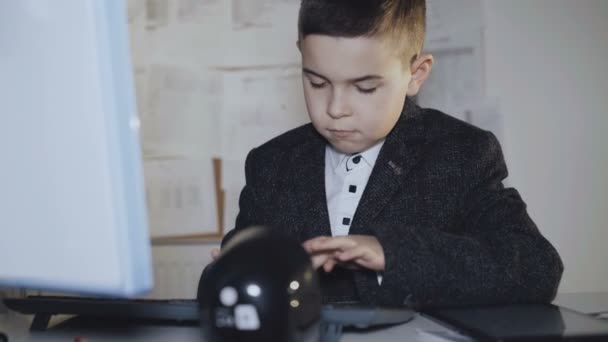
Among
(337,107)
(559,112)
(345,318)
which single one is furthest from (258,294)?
(559,112)

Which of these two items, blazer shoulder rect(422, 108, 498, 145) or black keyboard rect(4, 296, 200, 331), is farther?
blazer shoulder rect(422, 108, 498, 145)

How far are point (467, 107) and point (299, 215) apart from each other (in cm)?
68

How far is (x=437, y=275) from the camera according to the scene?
746 millimetres

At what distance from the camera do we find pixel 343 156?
3.66 ft

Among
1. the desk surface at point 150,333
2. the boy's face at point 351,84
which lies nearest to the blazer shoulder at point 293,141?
the boy's face at point 351,84

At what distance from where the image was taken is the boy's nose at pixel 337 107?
921 millimetres

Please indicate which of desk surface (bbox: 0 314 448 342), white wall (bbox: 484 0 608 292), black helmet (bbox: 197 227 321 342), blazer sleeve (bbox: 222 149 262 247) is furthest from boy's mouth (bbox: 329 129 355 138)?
white wall (bbox: 484 0 608 292)

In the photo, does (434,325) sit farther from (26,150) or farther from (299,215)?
(26,150)

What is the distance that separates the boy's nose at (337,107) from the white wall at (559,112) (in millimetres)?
730

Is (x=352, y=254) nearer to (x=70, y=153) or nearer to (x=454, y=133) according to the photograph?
(x=70, y=153)

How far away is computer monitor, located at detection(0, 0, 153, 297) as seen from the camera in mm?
391

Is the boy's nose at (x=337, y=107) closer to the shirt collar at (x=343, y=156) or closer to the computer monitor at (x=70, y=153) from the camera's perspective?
the shirt collar at (x=343, y=156)

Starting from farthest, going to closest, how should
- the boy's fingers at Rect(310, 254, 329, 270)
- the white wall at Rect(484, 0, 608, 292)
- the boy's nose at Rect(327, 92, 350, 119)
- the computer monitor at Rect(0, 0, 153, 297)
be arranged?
the white wall at Rect(484, 0, 608, 292) → the boy's nose at Rect(327, 92, 350, 119) → the boy's fingers at Rect(310, 254, 329, 270) → the computer monitor at Rect(0, 0, 153, 297)

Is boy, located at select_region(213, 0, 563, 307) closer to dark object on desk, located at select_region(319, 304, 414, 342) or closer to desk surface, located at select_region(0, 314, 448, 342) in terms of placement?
desk surface, located at select_region(0, 314, 448, 342)
